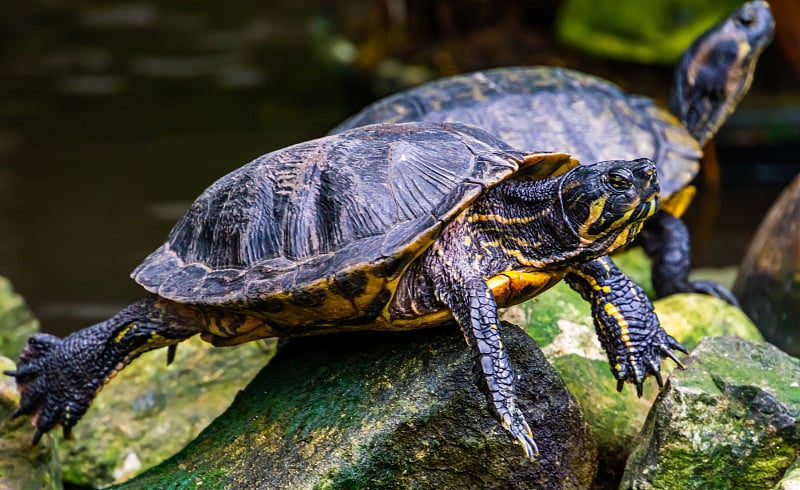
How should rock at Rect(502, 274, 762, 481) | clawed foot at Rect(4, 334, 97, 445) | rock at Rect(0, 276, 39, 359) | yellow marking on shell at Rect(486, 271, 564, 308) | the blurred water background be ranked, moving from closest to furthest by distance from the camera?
1. yellow marking on shell at Rect(486, 271, 564, 308)
2. rock at Rect(502, 274, 762, 481)
3. clawed foot at Rect(4, 334, 97, 445)
4. rock at Rect(0, 276, 39, 359)
5. the blurred water background

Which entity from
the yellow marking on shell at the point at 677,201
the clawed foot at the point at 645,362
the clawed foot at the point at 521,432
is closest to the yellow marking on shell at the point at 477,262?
the clawed foot at the point at 521,432

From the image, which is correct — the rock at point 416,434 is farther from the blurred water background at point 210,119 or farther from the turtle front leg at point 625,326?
the blurred water background at point 210,119

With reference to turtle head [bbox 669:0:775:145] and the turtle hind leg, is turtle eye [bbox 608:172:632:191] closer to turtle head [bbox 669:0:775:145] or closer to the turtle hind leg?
the turtle hind leg

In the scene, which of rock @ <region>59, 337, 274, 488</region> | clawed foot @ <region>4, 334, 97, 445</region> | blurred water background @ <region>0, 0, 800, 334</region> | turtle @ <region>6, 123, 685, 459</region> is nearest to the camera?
turtle @ <region>6, 123, 685, 459</region>

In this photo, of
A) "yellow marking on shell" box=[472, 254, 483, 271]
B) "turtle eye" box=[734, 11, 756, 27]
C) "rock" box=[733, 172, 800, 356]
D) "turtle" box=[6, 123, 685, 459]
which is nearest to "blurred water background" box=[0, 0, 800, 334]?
"turtle eye" box=[734, 11, 756, 27]

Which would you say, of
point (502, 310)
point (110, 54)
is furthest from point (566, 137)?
point (110, 54)

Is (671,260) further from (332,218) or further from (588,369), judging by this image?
(332,218)
